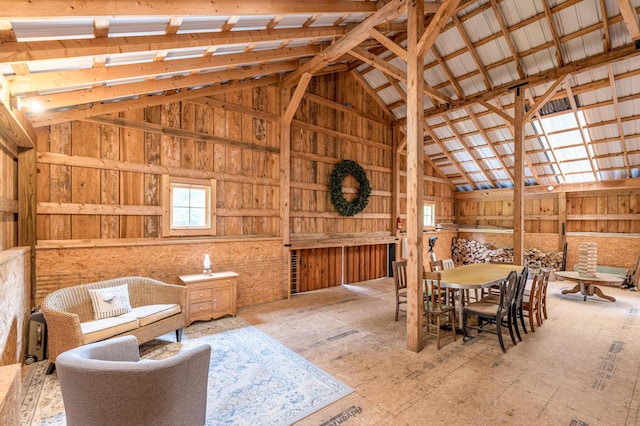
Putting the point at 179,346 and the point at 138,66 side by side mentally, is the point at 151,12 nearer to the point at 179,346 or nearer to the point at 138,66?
the point at 138,66

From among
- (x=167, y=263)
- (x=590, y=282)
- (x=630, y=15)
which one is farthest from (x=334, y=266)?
(x=630, y=15)

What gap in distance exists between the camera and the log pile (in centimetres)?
834

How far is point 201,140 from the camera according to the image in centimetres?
500

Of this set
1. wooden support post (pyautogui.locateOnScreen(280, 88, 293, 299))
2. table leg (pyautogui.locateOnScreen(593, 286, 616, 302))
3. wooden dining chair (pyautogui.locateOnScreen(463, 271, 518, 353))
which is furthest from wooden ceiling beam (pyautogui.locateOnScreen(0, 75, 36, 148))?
table leg (pyautogui.locateOnScreen(593, 286, 616, 302))

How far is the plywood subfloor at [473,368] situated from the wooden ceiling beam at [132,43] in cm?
342

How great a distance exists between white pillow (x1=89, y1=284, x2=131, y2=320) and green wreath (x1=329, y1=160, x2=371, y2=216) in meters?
4.47

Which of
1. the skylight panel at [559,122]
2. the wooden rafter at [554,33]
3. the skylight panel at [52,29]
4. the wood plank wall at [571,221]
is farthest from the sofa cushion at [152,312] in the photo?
the wood plank wall at [571,221]

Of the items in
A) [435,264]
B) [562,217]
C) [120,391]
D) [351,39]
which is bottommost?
[120,391]

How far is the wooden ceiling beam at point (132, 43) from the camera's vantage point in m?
2.10

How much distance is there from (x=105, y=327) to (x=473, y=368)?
3.87 m

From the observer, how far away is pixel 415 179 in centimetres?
360

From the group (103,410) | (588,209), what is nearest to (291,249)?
(103,410)

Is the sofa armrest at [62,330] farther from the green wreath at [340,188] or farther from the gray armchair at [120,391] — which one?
the green wreath at [340,188]

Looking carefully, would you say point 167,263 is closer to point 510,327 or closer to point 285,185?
point 285,185
